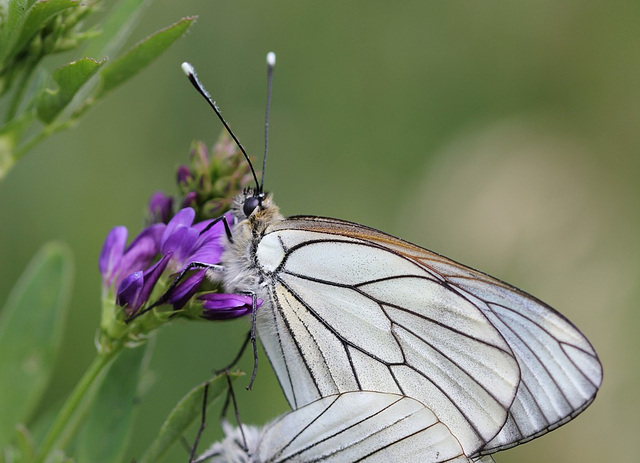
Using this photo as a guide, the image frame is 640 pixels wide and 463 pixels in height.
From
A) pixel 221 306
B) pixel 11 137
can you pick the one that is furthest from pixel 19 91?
pixel 221 306

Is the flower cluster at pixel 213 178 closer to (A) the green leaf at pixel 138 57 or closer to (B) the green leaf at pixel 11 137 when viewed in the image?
(A) the green leaf at pixel 138 57

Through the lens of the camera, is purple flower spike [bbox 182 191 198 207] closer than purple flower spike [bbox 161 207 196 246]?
No

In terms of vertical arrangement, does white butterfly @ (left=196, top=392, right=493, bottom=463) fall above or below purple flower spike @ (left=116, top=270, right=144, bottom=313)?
below

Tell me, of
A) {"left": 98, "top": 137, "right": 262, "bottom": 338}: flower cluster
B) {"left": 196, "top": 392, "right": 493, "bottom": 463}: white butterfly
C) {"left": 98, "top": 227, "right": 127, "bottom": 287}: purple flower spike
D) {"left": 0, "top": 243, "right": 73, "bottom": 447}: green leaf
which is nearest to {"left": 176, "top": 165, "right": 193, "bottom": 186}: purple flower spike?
{"left": 98, "top": 137, "right": 262, "bottom": 338}: flower cluster

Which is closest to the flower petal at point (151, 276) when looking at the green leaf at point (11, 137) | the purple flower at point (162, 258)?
the purple flower at point (162, 258)

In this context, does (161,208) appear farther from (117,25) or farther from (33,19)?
(33,19)

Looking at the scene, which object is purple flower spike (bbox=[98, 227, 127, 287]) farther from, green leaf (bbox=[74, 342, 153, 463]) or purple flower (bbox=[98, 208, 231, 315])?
green leaf (bbox=[74, 342, 153, 463])
